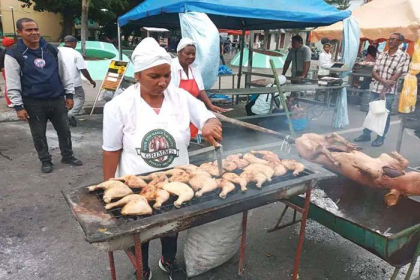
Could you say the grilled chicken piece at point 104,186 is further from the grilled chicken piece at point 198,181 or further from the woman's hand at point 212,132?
the woman's hand at point 212,132

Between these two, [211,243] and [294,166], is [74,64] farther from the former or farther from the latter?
[294,166]

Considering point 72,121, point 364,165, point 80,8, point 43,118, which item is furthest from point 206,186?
point 80,8

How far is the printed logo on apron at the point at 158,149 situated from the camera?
2.10 metres

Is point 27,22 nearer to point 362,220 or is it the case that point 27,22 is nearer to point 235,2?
point 235,2

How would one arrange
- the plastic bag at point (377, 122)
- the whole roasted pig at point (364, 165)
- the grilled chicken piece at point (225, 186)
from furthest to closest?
the plastic bag at point (377, 122), the whole roasted pig at point (364, 165), the grilled chicken piece at point (225, 186)

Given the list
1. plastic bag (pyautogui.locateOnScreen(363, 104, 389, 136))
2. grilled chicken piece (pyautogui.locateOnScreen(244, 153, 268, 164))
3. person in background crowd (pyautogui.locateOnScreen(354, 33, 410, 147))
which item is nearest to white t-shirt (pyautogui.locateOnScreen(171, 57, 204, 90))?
grilled chicken piece (pyautogui.locateOnScreen(244, 153, 268, 164))

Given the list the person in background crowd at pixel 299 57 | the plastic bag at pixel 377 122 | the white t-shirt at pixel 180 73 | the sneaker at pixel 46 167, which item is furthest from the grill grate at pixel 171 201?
the person in background crowd at pixel 299 57

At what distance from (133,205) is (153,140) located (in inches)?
22.3

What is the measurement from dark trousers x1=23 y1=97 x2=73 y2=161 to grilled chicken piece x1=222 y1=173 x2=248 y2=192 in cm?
352

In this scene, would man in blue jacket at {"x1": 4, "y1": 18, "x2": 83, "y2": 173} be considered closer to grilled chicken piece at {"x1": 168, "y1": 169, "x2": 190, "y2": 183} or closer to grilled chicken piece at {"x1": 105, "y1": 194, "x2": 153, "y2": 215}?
grilled chicken piece at {"x1": 168, "y1": 169, "x2": 190, "y2": 183}

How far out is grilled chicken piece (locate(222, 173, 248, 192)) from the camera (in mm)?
1963

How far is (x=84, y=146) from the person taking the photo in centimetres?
602

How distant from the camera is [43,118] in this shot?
4613 mm

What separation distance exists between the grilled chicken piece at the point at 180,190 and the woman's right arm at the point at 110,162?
0.52 metres
